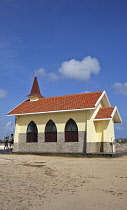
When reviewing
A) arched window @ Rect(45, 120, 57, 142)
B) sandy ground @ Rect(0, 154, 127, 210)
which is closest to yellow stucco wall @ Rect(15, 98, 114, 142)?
arched window @ Rect(45, 120, 57, 142)

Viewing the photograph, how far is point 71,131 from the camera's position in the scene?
21.6 m

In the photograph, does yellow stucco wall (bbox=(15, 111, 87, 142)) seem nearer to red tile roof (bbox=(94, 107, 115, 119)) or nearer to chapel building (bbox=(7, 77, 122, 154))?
chapel building (bbox=(7, 77, 122, 154))

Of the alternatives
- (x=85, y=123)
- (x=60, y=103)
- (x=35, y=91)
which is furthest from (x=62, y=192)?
(x=35, y=91)

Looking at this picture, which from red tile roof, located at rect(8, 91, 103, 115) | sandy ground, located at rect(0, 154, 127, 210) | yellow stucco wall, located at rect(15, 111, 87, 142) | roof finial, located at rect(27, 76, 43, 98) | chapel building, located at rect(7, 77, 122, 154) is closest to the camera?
sandy ground, located at rect(0, 154, 127, 210)

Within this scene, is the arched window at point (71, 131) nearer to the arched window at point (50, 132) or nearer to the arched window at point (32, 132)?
the arched window at point (50, 132)

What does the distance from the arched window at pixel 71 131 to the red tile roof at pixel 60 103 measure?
1448mm

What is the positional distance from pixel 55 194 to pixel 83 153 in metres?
13.3

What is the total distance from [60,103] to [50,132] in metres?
2.78

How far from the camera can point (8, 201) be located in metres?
6.07

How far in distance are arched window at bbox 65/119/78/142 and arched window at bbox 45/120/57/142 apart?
120cm

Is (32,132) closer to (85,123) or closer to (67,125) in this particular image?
(67,125)

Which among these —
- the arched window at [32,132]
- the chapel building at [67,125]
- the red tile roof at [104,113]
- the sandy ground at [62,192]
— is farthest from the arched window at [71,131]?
the sandy ground at [62,192]

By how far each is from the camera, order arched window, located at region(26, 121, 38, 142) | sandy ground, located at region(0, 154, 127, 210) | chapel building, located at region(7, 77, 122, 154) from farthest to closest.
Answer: arched window, located at region(26, 121, 38, 142)
chapel building, located at region(7, 77, 122, 154)
sandy ground, located at region(0, 154, 127, 210)

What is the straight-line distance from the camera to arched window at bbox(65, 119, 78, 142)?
70.1 ft
